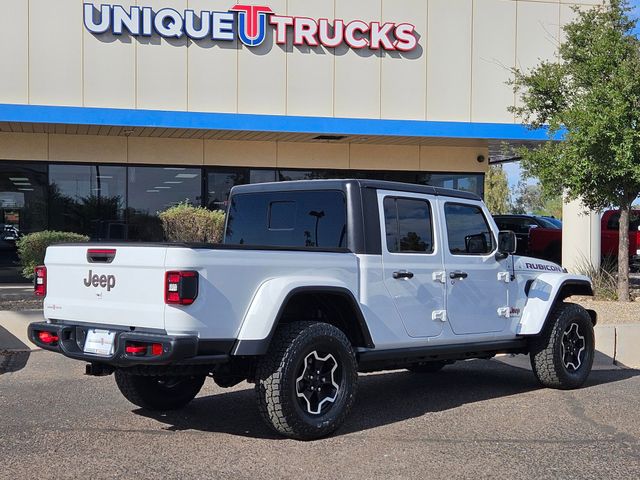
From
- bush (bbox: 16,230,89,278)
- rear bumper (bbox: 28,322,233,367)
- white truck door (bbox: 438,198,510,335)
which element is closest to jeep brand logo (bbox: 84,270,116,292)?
rear bumper (bbox: 28,322,233,367)

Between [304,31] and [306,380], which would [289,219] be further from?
[304,31]

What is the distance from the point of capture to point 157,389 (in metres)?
7.05

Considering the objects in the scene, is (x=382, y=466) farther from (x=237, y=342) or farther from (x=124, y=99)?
(x=124, y=99)

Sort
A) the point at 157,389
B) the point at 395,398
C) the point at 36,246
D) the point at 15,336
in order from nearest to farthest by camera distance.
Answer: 1. the point at 157,389
2. the point at 395,398
3. the point at 15,336
4. the point at 36,246

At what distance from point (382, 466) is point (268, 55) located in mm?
13329

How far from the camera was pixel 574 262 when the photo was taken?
722 inches

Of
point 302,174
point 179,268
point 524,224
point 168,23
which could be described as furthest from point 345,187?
point 524,224

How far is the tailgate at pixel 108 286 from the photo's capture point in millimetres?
5586

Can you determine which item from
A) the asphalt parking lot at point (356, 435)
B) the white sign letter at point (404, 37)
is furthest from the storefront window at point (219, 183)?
the asphalt parking lot at point (356, 435)

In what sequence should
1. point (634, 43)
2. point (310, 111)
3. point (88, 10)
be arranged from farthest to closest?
point (310, 111) → point (88, 10) → point (634, 43)

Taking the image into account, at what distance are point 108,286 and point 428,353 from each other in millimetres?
2688

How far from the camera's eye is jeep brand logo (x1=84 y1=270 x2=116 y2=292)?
5883 millimetres

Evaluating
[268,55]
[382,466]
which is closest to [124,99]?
[268,55]

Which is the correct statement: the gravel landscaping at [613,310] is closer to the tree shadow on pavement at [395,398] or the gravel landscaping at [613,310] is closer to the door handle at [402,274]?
the tree shadow on pavement at [395,398]
